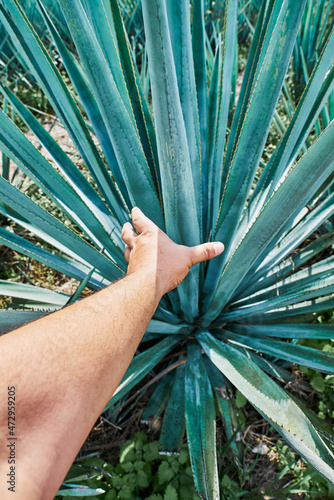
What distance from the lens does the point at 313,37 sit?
208cm

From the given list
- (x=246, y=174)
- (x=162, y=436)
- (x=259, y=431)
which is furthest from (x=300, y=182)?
(x=259, y=431)

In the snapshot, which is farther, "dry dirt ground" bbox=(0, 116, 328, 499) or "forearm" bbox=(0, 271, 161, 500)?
"dry dirt ground" bbox=(0, 116, 328, 499)

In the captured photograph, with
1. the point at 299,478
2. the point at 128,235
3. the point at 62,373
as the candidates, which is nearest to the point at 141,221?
the point at 128,235

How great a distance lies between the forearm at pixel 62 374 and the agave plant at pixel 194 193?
0.58 feet

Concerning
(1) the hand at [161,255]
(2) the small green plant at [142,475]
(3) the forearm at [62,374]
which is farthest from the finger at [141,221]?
(2) the small green plant at [142,475]

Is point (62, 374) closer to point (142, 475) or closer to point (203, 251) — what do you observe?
point (203, 251)

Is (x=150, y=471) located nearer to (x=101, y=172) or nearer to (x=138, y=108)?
(x=101, y=172)

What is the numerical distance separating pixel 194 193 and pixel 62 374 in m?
0.55

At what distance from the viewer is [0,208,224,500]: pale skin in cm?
53

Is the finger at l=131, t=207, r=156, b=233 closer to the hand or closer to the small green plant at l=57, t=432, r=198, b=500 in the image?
the hand

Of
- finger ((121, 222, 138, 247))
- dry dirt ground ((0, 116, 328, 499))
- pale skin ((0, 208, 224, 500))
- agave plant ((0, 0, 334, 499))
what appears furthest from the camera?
dry dirt ground ((0, 116, 328, 499))

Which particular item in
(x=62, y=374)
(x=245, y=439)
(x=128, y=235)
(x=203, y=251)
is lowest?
(x=245, y=439)

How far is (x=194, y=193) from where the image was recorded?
91 cm

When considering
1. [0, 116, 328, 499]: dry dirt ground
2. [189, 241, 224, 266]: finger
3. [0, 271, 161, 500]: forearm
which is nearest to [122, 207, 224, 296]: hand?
[189, 241, 224, 266]: finger
